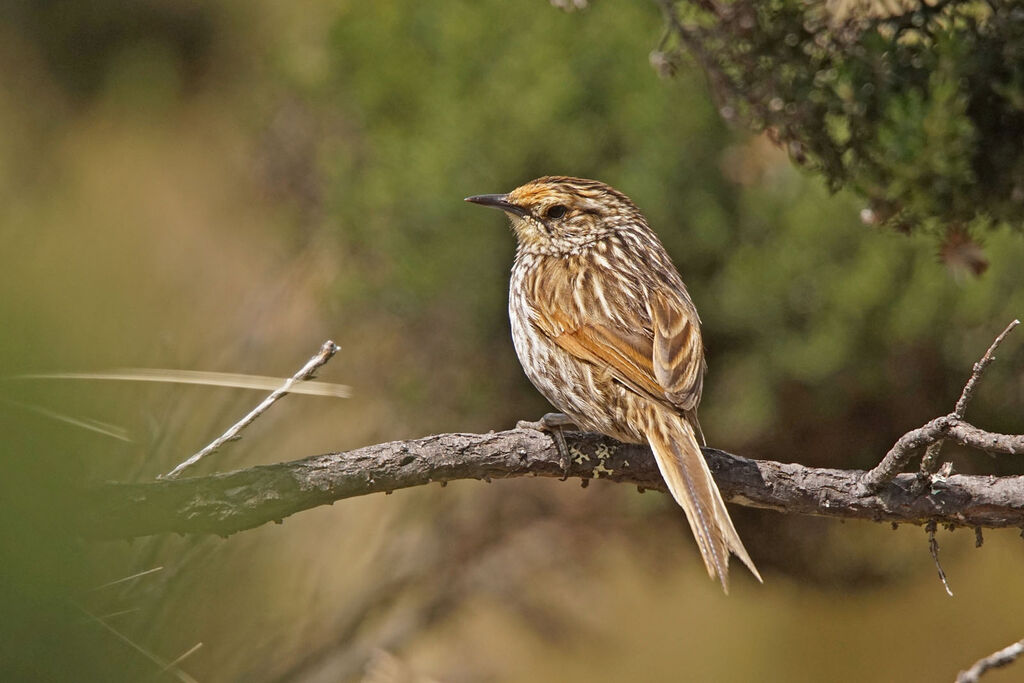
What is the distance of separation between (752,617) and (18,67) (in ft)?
29.7

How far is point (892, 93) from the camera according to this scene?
11.2ft

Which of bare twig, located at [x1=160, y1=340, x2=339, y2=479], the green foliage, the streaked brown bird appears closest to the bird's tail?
the streaked brown bird

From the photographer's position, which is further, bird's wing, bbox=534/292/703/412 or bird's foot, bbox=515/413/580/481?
bird's wing, bbox=534/292/703/412

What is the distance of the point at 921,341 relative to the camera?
22.4 feet

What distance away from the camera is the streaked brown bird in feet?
11.1

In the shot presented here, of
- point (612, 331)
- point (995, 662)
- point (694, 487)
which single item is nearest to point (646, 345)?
point (612, 331)

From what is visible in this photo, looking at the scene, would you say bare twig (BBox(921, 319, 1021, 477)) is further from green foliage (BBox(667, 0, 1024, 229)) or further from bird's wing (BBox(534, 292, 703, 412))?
bird's wing (BBox(534, 292, 703, 412))

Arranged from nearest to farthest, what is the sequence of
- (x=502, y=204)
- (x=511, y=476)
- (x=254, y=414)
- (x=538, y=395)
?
1. (x=254, y=414)
2. (x=511, y=476)
3. (x=502, y=204)
4. (x=538, y=395)

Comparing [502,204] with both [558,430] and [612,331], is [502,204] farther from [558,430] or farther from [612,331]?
[558,430]

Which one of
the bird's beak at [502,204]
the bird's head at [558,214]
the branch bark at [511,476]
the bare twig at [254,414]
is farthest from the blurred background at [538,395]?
the bare twig at [254,414]

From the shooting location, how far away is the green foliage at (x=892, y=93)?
11.1ft

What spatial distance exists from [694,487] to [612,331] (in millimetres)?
764

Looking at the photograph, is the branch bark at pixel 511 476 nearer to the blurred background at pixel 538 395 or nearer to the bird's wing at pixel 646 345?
the bird's wing at pixel 646 345

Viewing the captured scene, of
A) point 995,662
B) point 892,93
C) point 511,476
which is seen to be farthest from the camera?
point 892,93
